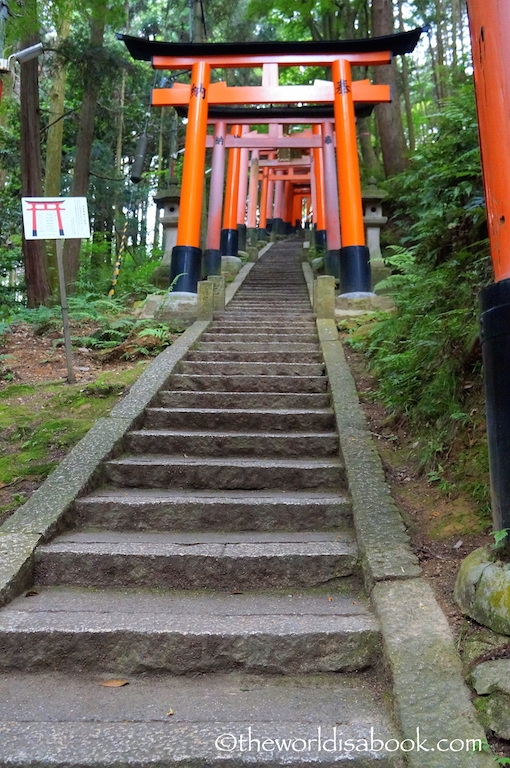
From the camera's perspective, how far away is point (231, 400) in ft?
16.1

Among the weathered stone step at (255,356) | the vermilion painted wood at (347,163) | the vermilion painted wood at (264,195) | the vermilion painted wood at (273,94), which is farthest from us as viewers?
the vermilion painted wood at (264,195)

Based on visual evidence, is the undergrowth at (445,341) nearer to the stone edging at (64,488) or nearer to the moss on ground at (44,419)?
the stone edging at (64,488)

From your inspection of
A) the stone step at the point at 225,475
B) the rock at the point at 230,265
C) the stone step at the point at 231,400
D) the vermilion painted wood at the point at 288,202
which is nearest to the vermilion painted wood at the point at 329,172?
the rock at the point at 230,265

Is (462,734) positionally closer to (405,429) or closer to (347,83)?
(405,429)

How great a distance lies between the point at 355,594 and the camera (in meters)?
2.78

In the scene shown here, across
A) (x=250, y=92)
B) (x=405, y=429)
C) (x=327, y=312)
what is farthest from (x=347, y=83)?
(x=405, y=429)

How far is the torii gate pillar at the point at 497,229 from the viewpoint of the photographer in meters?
2.16

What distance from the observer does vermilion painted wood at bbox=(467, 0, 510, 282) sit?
2188 millimetres

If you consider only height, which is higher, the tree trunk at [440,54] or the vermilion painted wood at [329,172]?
the tree trunk at [440,54]

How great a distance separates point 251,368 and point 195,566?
288 cm

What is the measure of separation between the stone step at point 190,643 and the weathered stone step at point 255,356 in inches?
143

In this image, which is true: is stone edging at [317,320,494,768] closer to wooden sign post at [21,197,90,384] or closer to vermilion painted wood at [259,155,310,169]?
wooden sign post at [21,197,90,384]

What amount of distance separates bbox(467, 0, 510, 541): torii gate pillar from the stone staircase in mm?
904

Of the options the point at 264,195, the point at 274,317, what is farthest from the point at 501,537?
the point at 264,195
